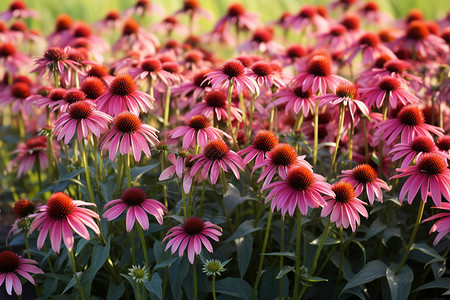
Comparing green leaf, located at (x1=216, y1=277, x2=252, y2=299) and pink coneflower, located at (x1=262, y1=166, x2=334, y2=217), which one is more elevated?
pink coneflower, located at (x1=262, y1=166, x2=334, y2=217)

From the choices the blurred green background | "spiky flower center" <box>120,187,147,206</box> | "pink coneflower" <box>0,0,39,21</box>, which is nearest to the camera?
"spiky flower center" <box>120,187,147,206</box>

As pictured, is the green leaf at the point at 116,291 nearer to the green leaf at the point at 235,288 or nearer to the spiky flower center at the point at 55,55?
the green leaf at the point at 235,288

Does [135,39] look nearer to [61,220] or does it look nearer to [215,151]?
[215,151]

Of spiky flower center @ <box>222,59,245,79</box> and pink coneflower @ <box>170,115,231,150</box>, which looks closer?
pink coneflower @ <box>170,115,231,150</box>

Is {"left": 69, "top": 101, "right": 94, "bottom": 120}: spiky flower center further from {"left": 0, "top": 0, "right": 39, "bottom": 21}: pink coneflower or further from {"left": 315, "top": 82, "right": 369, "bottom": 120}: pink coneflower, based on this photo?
{"left": 0, "top": 0, "right": 39, "bottom": 21}: pink coneflower

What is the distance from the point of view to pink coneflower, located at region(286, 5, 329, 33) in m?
4.60

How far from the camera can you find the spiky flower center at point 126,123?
2078mm

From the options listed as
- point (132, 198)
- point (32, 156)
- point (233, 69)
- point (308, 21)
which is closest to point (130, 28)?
point (308, 21)

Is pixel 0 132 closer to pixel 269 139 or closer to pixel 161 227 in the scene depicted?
pixel 161 227

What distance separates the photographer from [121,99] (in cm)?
227

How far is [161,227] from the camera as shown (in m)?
2.37

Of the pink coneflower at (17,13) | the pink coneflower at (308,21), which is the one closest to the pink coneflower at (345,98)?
the pink coneflower at (308,21)

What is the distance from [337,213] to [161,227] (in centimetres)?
81

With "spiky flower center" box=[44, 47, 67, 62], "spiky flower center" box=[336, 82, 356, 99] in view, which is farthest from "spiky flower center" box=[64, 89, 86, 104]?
"spiky flower center" box=[336, 82, 356, 99]
